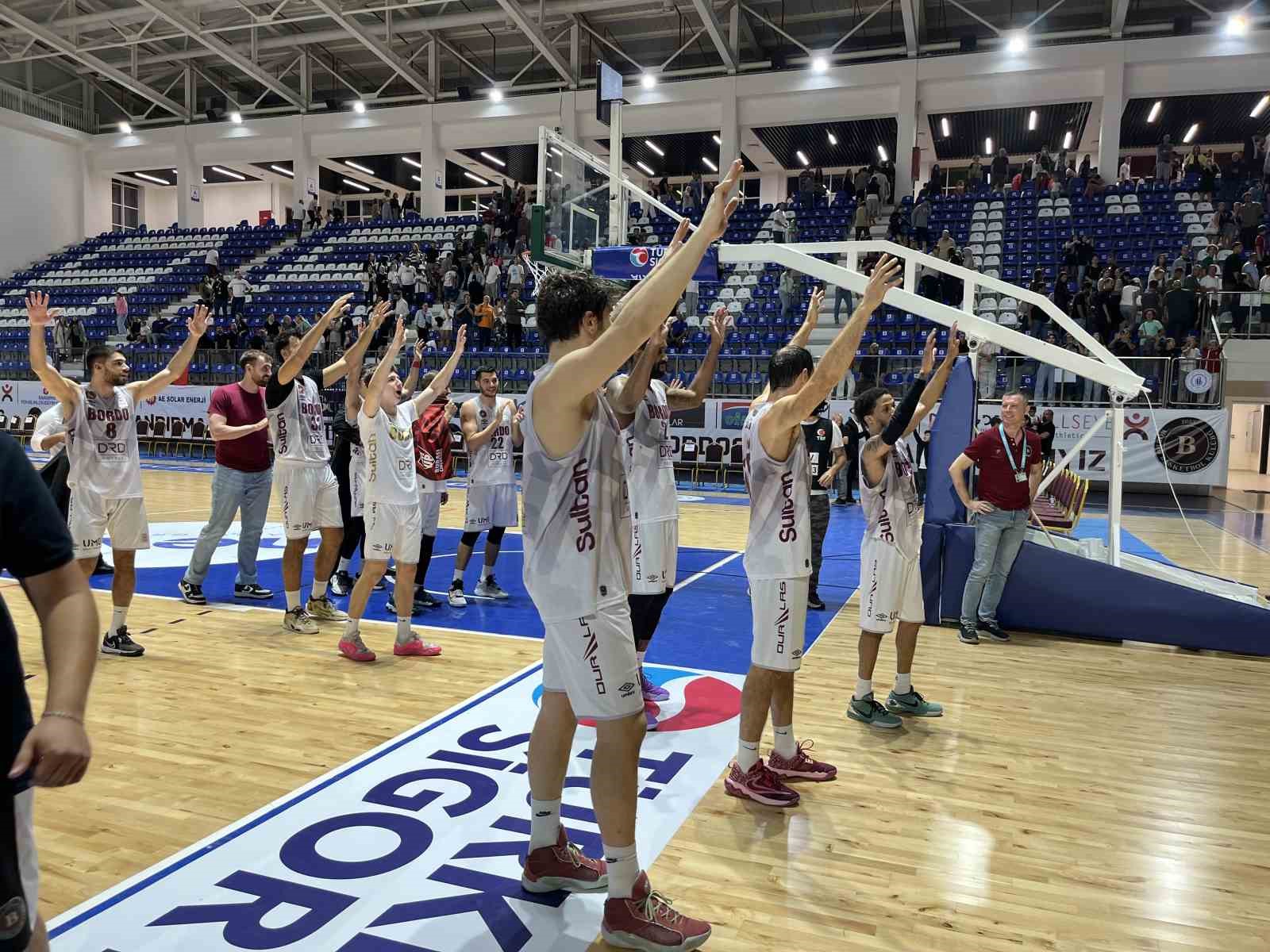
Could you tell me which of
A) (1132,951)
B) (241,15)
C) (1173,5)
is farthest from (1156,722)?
(241,15)

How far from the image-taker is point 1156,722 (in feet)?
16.2

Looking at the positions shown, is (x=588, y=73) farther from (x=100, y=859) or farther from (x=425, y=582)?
(x=100, y=859)

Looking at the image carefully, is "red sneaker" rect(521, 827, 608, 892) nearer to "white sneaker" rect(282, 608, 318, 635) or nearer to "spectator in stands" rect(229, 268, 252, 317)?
"white sneaker" rect(282, 608, 318, 635)

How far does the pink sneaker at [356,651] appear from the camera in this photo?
5.71 m

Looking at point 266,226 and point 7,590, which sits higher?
point 266,226

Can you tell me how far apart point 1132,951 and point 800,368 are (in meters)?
2.38

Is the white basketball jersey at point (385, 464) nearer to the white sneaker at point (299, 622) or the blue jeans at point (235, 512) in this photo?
the white sneaker at point (299, 622)

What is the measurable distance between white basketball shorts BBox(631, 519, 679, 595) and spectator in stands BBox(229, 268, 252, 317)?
24135 millimetres

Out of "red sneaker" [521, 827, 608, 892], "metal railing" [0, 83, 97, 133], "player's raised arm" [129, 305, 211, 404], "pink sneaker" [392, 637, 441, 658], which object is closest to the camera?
"red sneaker" [521, 827, 608, 892]

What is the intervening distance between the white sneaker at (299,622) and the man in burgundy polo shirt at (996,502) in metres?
4.85

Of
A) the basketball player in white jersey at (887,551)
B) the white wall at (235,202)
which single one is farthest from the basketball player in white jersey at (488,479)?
the white wall at (235,202)

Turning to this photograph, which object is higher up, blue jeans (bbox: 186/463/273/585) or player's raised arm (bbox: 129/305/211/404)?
player's raised arm (bbox: 129/305/211/404)

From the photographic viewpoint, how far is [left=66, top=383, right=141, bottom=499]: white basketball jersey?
18.8 feet

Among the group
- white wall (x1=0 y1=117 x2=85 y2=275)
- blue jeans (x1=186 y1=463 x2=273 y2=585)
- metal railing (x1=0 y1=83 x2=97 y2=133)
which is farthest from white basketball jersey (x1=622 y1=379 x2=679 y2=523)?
metal railing (x1=0 y1=83 x2=97 y2=133)
